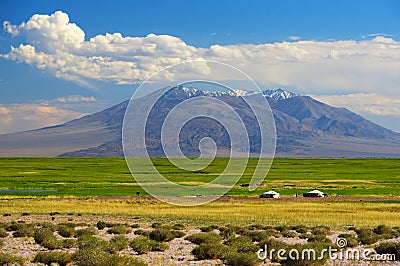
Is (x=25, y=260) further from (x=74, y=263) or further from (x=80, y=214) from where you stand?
(x=80, y=214)

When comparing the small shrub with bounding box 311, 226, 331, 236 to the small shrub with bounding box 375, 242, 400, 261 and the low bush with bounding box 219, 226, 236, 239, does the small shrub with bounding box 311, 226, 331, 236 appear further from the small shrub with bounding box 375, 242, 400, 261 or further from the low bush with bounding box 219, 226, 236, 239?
the small shrub with bounding box 375, 242, 400, 261

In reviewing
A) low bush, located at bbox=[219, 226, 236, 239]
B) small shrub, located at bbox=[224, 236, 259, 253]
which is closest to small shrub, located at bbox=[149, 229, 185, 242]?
low bush, located at bbox=[219, 226, 236, 239]

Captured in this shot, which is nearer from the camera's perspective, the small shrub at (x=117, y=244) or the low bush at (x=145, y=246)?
the small shrub at (x=117, y=244)

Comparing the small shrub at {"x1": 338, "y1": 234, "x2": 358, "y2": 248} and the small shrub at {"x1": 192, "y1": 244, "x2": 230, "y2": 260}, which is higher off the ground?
the small shrub at {"x1": 192, "y1": 244, "x2": 230, "y2": 260}

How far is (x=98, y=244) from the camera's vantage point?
86.2ft

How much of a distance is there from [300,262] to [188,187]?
6476cm

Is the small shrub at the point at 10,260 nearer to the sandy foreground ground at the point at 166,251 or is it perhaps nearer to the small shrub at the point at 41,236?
the sandy foreground ground at the point at 166,251

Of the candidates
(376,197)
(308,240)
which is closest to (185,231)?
(308,240)

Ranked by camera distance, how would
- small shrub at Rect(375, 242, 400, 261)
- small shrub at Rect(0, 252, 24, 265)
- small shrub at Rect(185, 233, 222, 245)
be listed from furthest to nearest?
small shrub at Rect(185, 233, 222, 245)
small shrub at Rect(375, 242, 400, 261)
small shrub at Rect(0, 252, 24, 265)

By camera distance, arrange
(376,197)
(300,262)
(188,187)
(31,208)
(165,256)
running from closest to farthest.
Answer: (300,262) < (165,256) < (31,208) < (376,197) < (188,187)

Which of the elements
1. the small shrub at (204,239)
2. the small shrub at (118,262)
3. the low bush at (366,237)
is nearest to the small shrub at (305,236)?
the low bush at (366,237)

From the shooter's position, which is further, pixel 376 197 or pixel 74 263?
pixel 376 197

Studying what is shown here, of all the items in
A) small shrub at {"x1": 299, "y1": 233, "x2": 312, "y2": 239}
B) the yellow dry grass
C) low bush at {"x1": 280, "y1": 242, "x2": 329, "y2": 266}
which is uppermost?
low bush at {"x1": 280, "y1": 242, "x2": 329, "y2": 266}

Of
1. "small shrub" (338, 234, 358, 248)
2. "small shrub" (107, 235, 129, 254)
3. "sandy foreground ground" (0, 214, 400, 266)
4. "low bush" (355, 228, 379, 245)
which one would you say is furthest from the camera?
"low bush" (355, 228, 379, 245)
